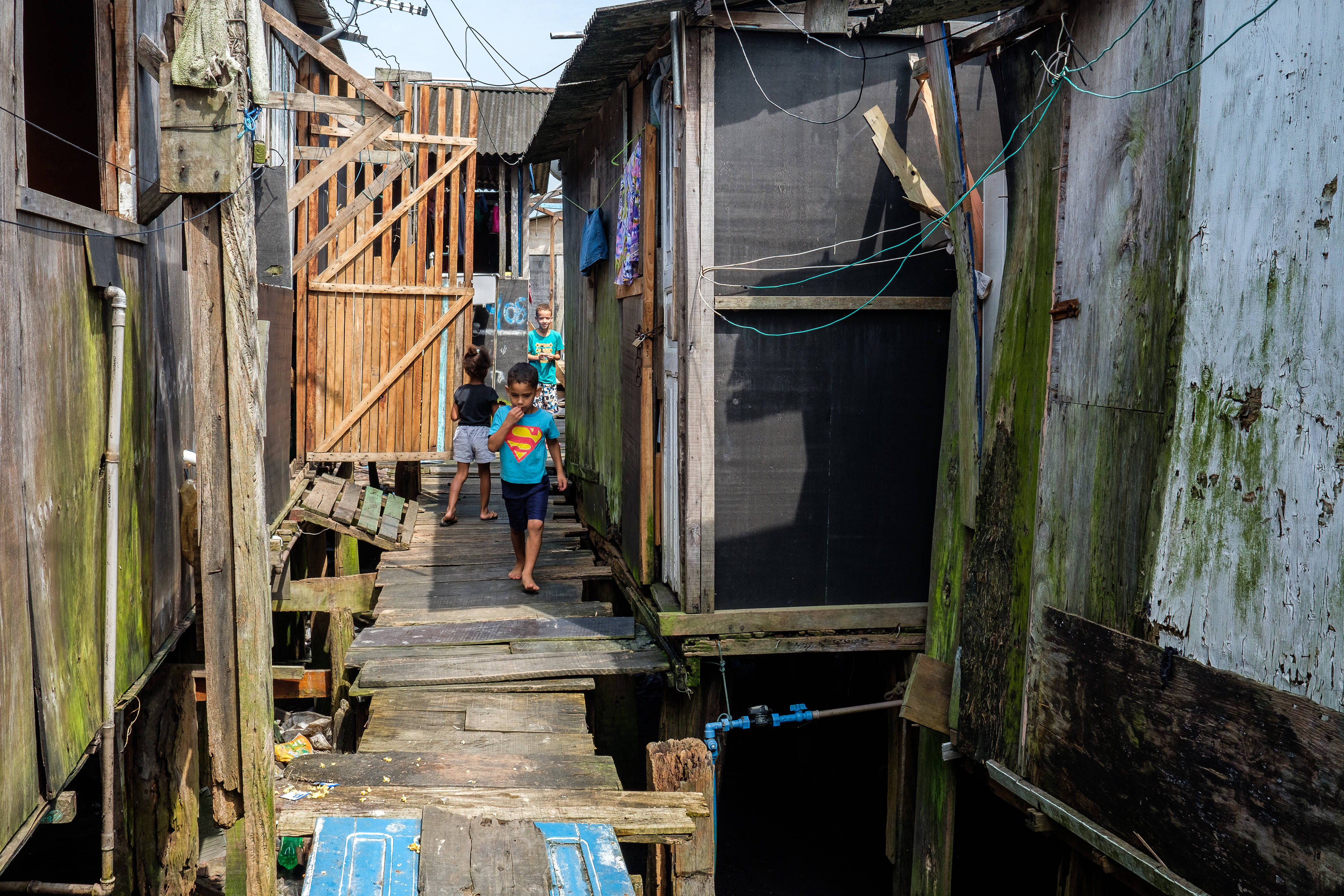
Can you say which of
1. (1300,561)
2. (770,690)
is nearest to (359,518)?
(770,690)

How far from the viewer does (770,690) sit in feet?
29.1

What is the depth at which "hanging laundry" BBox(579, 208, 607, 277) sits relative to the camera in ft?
27.5

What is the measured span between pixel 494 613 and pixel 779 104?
12.0 feet

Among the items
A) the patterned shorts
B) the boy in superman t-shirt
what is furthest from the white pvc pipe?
the patterned shorts

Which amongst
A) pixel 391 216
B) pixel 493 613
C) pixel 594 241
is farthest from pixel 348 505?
pixel 391 216

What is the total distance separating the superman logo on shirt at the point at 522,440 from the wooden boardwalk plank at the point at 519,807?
3.16 meters

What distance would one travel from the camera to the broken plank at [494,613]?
678 cm

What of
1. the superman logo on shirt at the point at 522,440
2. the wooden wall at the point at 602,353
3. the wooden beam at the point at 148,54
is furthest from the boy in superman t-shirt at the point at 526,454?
the wooden beam at the point at 148,54

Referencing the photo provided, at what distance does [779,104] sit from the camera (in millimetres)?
5504

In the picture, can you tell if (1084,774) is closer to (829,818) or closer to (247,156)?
(247,156)

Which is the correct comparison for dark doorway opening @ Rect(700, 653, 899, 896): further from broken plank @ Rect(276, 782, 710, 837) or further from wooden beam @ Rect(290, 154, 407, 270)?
wooden beam @ Rect(290, 154, 407, 270)

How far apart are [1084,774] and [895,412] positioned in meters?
2.37

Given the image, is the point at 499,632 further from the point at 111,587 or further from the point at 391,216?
the point at 391,216

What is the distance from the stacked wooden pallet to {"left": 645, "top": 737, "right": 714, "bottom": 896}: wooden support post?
203 inches
